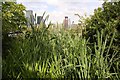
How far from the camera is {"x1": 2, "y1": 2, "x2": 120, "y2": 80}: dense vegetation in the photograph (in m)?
2.92

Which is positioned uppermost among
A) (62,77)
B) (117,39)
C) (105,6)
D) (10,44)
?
(105,6)

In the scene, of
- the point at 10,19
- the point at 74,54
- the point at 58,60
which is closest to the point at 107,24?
the point at 74,54

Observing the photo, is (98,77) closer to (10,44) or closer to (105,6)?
(105,6)

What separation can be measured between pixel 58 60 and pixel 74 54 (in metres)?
0.22

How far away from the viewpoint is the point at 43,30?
141 inches

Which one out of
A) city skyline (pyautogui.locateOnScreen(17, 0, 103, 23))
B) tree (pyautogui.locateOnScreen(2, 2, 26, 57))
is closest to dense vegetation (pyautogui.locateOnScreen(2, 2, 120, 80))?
tree (pyautogui.locateOnScreen(2, 2, 26, 57))

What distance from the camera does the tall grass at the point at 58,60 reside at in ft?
9.52

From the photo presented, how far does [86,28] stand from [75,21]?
3.23 feet

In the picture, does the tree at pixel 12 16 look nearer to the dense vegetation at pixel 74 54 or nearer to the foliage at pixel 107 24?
the dense vegetation at pixel 74 54

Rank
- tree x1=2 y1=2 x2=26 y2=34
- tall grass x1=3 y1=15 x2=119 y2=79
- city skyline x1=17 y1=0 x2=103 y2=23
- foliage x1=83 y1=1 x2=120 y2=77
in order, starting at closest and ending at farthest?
tall grass x1=3 y1=15 x2=119 y2=79
foliage x1=83 y1=1 x2=120 y2=77
tree x1=2 y1=2 x2=26 y2=34
city skyline x1=17 y1=0 x2=103 y2=23

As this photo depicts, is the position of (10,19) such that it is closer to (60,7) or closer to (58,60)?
(60,7)

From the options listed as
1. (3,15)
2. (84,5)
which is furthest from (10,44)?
(84,5)

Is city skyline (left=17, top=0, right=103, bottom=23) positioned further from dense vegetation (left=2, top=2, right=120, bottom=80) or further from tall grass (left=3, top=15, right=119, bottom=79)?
tall grass (left=3, top=15, right=119, bottom=79)

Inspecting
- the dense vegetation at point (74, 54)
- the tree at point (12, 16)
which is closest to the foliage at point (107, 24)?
the dense vegetation at point (74, 54)
